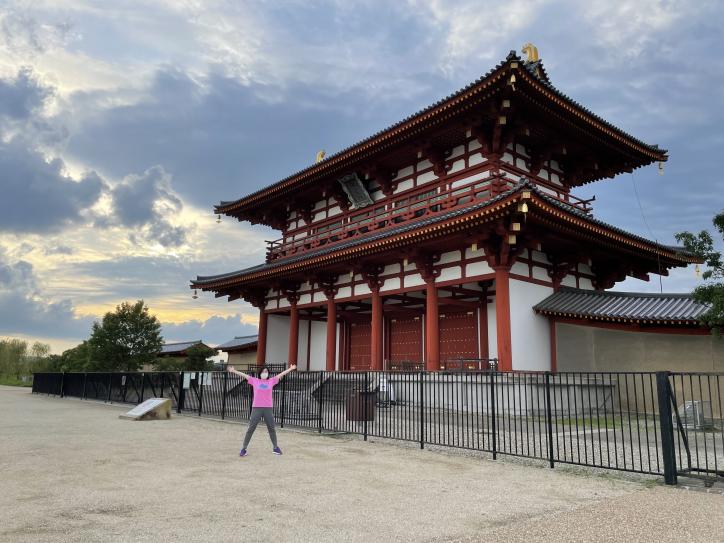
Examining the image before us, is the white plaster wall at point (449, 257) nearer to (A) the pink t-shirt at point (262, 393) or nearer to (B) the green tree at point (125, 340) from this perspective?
(A) the pink t-shirt at point (262, 393)

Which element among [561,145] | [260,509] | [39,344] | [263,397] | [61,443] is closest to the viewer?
[260,509]

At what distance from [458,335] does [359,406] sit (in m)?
9.25

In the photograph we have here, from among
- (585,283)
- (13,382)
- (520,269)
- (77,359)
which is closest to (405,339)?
(520,269)

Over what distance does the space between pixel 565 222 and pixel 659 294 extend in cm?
500

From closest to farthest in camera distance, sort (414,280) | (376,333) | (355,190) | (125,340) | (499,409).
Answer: (499,409) → (414,280) → (376,333) → (355,190) → (125,340)

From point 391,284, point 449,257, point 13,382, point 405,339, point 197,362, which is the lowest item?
point 13,382

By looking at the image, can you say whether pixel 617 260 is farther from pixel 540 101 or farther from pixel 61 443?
pixel 61 443

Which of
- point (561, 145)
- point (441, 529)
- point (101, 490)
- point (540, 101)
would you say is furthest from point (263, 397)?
point (561, 145)

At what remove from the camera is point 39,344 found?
262 feet

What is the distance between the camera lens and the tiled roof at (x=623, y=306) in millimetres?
16297

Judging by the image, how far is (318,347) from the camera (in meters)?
29.1

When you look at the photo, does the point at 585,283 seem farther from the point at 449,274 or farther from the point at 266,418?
the point at 266,418

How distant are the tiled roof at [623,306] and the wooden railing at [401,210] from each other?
4.10m

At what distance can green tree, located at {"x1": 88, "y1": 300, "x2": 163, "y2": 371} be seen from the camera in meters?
35.8
